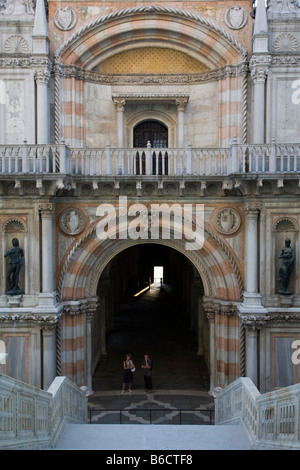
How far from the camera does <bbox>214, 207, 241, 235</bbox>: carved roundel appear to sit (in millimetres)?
16188

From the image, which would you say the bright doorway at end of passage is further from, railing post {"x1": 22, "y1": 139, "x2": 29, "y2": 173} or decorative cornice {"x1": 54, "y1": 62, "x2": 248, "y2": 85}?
railing post {"x1": 22, "y1": 139, "x2": 29, "y2": 173}

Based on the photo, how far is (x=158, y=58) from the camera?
17.5m

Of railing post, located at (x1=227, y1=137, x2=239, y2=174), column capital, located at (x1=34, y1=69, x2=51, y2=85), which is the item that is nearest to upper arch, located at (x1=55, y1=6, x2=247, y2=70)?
column capital, located at (x1=34, y1=69, x2=51, y2=85)

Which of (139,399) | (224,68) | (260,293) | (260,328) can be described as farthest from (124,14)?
(139,399)

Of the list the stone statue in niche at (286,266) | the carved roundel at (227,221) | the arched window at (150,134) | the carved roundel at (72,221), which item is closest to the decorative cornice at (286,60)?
the arched window at (150,134)

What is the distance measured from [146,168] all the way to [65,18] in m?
5.90

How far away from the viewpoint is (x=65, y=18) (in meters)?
16.4

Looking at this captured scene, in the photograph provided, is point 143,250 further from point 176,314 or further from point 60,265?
A: point 60,265

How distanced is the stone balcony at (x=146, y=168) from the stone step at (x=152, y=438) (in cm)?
726

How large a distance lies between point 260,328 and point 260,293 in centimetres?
112

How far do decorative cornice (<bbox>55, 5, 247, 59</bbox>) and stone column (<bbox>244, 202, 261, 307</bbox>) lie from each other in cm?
531

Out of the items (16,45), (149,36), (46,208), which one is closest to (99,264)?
(46,208)

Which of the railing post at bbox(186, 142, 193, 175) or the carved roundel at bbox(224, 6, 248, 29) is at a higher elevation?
the carved roundel at bbox(224, 6, 248, 29)

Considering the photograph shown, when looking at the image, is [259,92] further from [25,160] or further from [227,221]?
[25,160]
